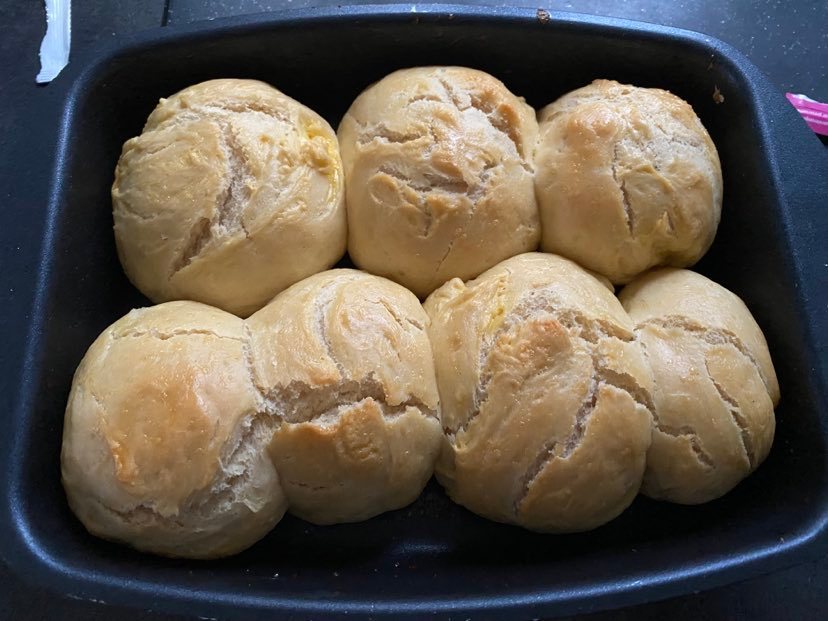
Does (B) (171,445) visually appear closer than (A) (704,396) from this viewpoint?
Yes

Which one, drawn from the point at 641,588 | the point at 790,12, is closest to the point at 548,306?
the point at 641,588

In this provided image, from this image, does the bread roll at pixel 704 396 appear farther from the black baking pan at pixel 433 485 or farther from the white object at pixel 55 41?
the white object at pixel 55 41

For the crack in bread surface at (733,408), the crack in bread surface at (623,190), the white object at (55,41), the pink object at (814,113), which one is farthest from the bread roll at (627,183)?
the white object at (55,41)

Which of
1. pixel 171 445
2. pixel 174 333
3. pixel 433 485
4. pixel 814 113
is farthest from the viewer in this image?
pixel 814 113

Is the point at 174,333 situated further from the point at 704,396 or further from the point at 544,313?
the point at 704,396

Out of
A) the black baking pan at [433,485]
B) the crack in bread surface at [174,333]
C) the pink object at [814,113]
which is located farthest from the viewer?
the pink object at [814,113]

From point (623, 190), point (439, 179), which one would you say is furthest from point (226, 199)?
point (623, 190)

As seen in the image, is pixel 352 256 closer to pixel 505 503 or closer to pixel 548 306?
pixel 548 306
